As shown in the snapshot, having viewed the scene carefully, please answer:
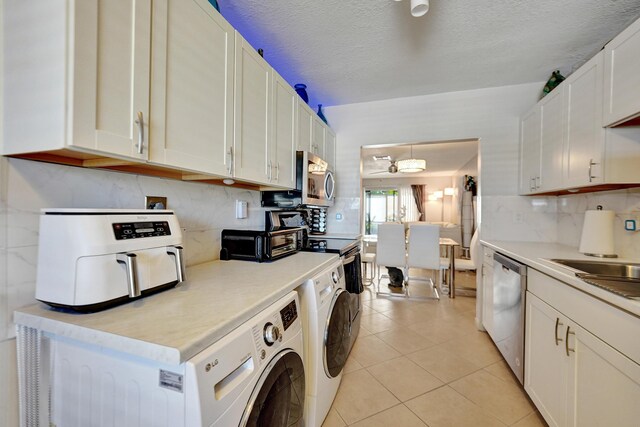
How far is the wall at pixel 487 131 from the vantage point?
2.53 meters

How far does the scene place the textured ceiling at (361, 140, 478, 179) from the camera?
14.9 feet

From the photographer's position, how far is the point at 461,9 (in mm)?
1568

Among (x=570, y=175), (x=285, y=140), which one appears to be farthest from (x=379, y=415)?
(x=570, y=175)

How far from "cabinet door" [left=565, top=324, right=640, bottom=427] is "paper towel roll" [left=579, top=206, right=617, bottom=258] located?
87cm

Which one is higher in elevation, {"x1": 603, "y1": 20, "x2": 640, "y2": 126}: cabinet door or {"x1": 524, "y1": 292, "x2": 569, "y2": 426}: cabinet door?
{"x1": 603, "y1": 20, "x2": 640, "y2": 126}: cabinet door

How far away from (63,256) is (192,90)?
2.49ft

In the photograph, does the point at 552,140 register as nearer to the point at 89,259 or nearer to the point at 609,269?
the point at 609,269

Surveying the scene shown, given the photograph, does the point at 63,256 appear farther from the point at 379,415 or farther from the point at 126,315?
the point at 379,415

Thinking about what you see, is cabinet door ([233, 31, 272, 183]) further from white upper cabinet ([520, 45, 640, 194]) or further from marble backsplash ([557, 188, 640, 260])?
marble backsplash ([557, 188, 640, 260])

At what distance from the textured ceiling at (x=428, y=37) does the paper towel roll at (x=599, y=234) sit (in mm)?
1287

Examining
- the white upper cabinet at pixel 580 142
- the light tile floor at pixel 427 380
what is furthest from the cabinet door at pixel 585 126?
the light tile floor at pixel 427 380

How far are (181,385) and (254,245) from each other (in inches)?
39.3

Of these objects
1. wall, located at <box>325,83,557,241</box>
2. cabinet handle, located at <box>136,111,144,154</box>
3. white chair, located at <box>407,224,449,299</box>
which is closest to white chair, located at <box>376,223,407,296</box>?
white chair, located at <box>407,224,449,299</box>

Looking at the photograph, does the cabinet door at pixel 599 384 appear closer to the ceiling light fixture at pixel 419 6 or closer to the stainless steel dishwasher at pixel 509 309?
the stainless steel dishwasher at pixel 509 309
